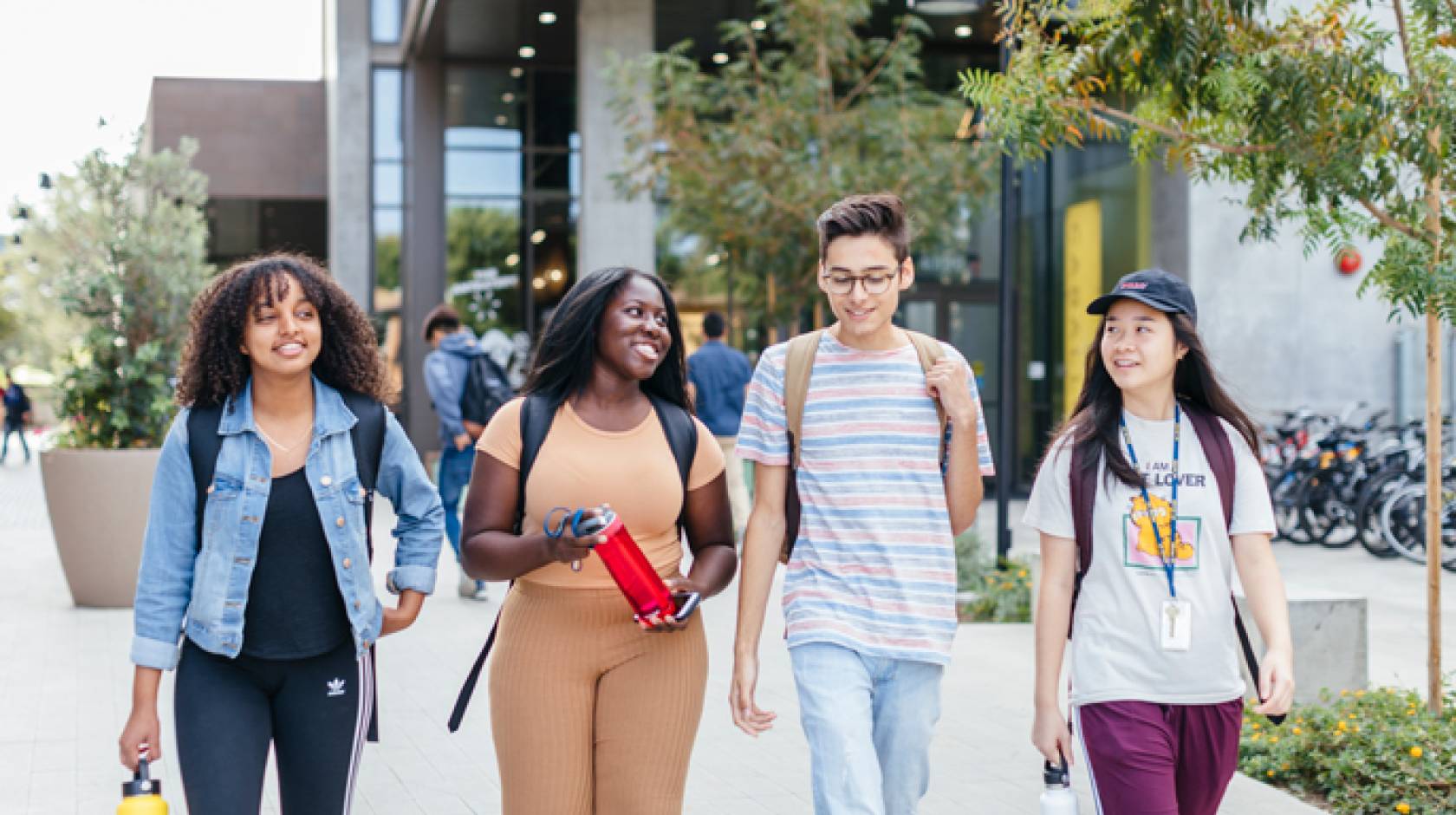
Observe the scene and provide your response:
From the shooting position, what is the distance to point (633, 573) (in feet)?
11.0

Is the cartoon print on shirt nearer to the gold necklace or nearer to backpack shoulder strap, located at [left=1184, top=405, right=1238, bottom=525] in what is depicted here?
backpack shoulder strap, located at [left=1184, top=405, right=1238, bottom=525]

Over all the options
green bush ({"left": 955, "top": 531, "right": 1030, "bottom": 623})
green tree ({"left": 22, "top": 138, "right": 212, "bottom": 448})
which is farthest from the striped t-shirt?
green tree ({"left": 22, "top": 138, "right": 212, "bottom": 448})

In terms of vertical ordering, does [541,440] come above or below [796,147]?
below

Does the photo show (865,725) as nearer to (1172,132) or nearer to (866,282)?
(866,282)

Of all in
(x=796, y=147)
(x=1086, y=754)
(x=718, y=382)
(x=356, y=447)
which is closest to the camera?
(x=1086, y=754)

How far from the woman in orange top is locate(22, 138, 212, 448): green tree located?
306 inches

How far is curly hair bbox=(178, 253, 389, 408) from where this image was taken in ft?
11.8

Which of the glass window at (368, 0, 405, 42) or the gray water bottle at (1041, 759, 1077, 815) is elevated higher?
the glass window at (368, 0, 405, 42)

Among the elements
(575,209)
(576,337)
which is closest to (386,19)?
(575,209)

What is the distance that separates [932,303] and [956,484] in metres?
18.1

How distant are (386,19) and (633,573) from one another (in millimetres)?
23192

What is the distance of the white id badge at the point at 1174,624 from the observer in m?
3.43

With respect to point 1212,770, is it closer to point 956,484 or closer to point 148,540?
point 956,484

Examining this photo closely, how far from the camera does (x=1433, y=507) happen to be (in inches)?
243
